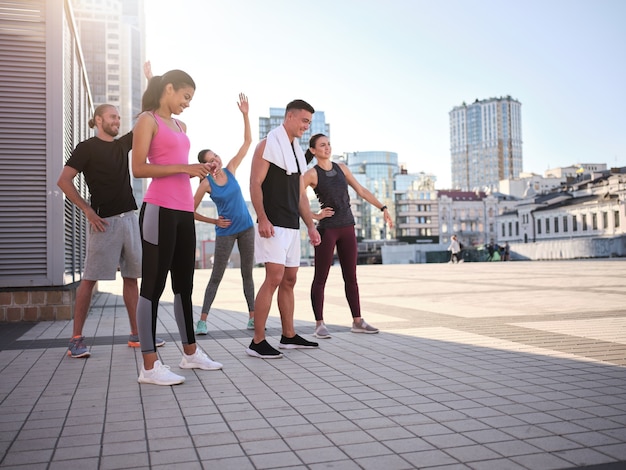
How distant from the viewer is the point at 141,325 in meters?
4.26

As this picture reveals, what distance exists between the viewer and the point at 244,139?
21.3 feet

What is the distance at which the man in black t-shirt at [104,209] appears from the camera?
5340 millimetres

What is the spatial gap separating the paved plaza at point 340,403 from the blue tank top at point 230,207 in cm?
111

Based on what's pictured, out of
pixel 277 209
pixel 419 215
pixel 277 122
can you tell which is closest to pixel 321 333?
pixel 277 209

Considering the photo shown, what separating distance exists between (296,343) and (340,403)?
2.06 m

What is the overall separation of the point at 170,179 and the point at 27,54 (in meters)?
5.46

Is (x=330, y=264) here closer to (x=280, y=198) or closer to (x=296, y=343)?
(x=296, y=343)

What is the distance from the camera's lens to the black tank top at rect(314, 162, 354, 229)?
21.5 ft

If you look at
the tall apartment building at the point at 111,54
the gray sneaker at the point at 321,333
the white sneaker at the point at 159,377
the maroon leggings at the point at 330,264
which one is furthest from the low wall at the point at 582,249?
the tall apartment building at the point at 111,54

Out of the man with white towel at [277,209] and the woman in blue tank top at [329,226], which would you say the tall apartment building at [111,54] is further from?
the man with white towel at [277,209]

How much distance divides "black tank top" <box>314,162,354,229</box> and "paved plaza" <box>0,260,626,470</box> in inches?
45.1

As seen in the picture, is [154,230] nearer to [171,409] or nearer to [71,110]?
[171,409]

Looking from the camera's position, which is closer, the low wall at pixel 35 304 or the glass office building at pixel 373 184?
the low wall at pixel 35 304

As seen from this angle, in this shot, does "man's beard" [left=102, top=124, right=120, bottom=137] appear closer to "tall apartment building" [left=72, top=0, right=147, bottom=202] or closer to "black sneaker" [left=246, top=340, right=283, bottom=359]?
"black sneaker" [left=246, top=340, right=283, bottom=359]
